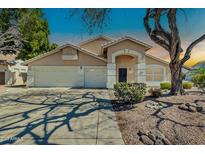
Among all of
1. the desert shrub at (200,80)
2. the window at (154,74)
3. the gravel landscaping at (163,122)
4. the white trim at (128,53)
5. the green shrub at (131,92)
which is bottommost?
the gravel landscaping at (163,122)

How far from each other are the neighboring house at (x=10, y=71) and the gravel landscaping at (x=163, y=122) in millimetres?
18756

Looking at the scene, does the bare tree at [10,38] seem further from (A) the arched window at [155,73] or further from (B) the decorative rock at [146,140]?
(B) the decorative rock at [146,140]

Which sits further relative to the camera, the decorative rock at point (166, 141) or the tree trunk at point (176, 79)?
the tree trunk at point (176, 79)

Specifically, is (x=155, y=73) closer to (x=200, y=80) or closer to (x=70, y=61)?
(x=200, y=80)

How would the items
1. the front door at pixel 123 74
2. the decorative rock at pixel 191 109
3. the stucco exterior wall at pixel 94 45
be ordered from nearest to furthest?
1. the decorative rock at pixel 191 109
2. the front door at pixel 123 74
3. the stucco exterior wall at pixel 94 45

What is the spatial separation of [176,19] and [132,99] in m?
4.69

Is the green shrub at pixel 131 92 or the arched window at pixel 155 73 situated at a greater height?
the arched window at pixel 155 73

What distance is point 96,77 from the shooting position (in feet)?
59.2

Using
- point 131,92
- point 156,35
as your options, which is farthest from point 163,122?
point 156,35

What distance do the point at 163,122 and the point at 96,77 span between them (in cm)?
1284

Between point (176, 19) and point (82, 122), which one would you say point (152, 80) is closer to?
point (176, 19)

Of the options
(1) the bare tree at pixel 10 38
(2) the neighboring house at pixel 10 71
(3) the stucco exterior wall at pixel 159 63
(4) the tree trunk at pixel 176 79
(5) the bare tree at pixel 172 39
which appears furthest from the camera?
(2) the neighboring house at pixel 10 71

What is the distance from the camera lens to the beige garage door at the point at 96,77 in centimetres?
1795

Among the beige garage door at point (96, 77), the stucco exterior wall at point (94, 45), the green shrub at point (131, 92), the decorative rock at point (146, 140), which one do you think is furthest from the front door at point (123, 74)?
the decorative rock at point (146, 140)
